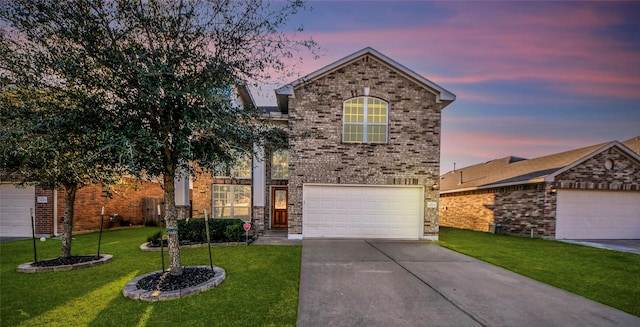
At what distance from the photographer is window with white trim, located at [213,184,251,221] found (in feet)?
40.5

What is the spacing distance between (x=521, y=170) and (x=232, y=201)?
1576 cm

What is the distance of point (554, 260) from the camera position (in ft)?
26.5

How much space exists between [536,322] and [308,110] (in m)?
8.97

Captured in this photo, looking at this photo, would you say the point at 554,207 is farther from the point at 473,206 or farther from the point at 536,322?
the point at 536,322

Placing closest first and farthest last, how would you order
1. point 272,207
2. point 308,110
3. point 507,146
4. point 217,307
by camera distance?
point 217,307 < point 308,110 < point 272,207 < point 507,146

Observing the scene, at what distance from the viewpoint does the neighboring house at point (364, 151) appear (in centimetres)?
1084

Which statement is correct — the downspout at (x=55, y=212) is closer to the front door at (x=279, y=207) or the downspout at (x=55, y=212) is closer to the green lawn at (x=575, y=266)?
the front door at (x=279, y=207)

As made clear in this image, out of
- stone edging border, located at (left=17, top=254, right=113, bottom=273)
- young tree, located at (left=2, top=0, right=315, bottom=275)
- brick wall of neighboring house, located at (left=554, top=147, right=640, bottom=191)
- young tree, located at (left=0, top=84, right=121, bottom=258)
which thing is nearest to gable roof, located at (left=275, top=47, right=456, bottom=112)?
young tree, located at (left=2, top=0, right=315, bottom=275)

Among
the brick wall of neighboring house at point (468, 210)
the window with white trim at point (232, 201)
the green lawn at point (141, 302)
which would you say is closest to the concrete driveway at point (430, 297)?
the green lawn at point (141, 302)

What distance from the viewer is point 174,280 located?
5.37 metres

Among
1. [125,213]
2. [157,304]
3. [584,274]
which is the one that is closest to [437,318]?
[157,304]

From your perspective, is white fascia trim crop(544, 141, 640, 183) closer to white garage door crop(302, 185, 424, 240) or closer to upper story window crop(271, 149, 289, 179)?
white garage door crop(302, 185, 424, 240)

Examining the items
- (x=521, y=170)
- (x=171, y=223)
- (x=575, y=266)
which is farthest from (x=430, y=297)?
(x=521, y=170)

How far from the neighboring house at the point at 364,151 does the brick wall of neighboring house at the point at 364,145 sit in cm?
4
